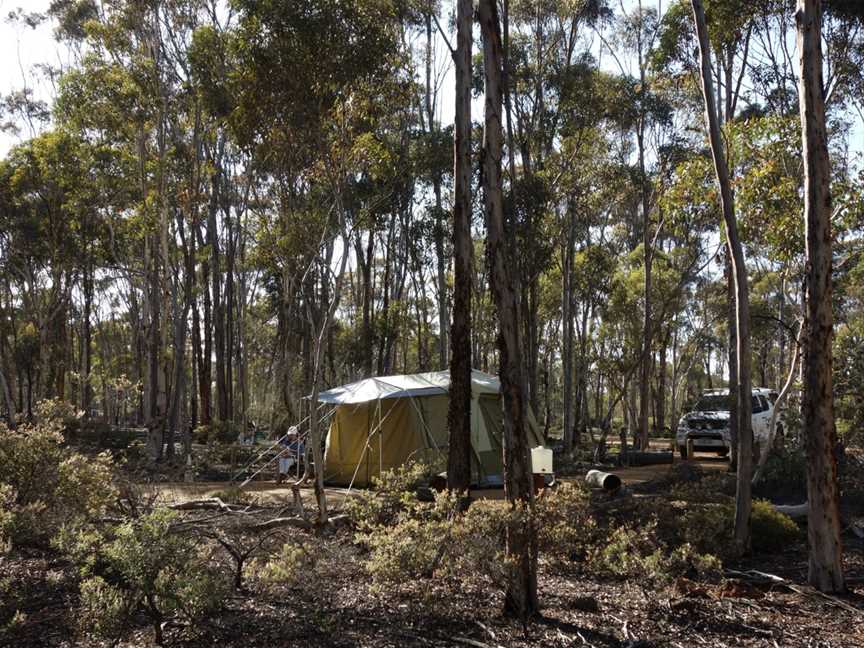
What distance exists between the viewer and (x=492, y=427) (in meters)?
14.0

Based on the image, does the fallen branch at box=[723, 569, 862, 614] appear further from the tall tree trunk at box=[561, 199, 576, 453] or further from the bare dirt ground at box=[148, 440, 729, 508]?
the tall tree trunk at box=[561, 199, 576, 453]

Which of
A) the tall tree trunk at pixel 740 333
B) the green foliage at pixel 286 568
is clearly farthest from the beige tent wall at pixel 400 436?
the green foliage at pixel 286 568

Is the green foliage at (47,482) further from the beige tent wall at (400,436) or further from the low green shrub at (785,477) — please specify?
the low green shrub at (785,477)

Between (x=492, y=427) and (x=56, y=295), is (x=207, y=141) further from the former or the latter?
(x=492, y=427)

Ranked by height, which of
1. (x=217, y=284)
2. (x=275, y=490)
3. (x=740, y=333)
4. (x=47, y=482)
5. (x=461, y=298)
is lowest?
(x=275, y=490)

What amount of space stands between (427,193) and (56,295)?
12.8 m

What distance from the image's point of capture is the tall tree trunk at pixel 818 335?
6.02 m

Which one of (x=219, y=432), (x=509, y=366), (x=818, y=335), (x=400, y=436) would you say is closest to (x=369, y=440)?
(x=400, y=436)

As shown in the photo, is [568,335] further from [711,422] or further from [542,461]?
[542,461]

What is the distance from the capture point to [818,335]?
20.0 feet

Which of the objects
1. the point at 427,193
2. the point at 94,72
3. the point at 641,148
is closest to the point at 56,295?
the point at 94,72

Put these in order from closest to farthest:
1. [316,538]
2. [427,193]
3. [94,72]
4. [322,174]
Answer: [316,538] < [322,174] < [94,72] < [427,193]

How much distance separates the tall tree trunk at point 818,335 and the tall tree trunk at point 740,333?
117 centimetres

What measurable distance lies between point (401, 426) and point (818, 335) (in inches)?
333
